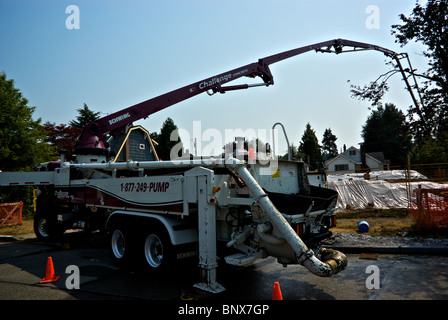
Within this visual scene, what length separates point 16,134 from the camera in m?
17.7

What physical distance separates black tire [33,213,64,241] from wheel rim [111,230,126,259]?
3609 millimetres

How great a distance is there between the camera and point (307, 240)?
468cm

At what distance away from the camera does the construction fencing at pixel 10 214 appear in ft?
44.7

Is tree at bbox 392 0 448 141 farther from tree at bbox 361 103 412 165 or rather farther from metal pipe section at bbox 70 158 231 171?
tree at bbox 361 103 412 165

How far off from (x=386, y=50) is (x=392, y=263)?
723 cm

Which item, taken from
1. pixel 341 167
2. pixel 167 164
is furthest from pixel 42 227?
pixel 341 167

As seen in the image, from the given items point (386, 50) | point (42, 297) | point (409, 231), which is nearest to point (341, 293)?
point (42, 297)

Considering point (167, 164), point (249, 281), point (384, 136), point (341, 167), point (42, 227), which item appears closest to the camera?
point (249, 281)

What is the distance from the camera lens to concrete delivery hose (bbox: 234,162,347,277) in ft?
12.5

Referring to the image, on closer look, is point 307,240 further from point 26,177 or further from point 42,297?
point 26,177

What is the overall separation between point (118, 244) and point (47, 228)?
430cm

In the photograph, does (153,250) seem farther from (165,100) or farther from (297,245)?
(165,100)
